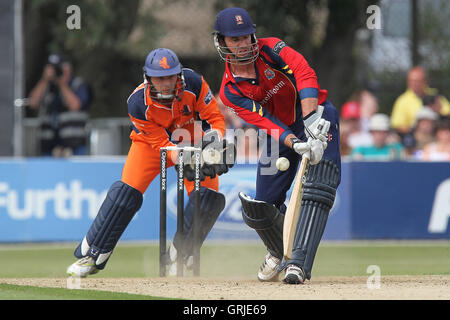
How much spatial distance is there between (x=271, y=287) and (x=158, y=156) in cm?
175

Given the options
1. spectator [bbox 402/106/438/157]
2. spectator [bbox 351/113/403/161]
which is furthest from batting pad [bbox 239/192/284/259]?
spectator [bbox 402/106/438/157]

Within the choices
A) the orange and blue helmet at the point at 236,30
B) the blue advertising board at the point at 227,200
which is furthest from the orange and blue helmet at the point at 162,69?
the blue advertising board at the point at 227,200

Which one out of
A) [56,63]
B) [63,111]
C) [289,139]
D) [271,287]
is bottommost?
[271,287]

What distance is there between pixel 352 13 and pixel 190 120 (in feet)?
26.4

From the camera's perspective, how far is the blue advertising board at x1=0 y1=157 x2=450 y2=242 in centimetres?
1233

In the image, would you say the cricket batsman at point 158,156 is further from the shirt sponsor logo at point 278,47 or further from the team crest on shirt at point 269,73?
the shirt sponsor logo at point 278,47

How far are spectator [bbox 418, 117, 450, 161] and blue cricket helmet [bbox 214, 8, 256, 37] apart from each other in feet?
20.3

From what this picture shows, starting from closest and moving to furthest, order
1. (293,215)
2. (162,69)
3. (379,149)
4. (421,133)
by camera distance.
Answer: (293,215) < (162,69) < (379,149) < (421,133)

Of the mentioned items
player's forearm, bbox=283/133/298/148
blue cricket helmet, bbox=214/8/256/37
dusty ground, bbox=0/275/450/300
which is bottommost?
dusty ground, bbox=0/275/450/300

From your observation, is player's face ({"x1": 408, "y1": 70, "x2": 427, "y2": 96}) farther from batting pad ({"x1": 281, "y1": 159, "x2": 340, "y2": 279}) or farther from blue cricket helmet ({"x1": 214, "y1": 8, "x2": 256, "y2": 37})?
blue cricket helmet ({"x1": 214, "y1": 8, "x2": 256, "y2": 37})

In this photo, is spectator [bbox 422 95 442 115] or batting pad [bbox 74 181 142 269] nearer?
batting pad [bbox 74 181 142 269]

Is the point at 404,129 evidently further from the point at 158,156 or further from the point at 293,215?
the point at 293,215

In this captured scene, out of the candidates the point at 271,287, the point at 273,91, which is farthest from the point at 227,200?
the point at 271,287

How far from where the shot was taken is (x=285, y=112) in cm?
763
